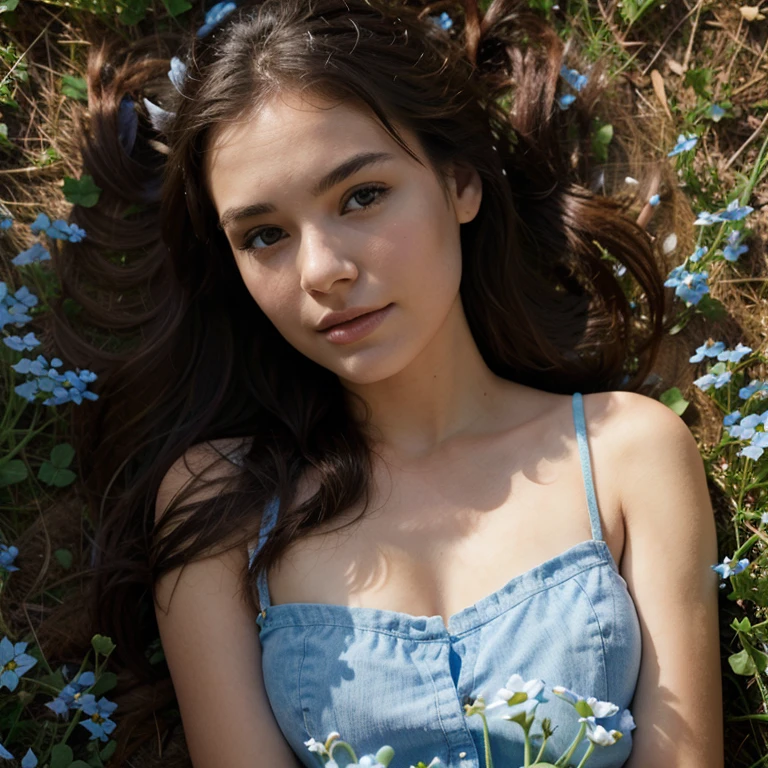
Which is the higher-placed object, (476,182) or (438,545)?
(476,182)

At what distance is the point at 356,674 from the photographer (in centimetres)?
253

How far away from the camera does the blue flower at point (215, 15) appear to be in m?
2.87

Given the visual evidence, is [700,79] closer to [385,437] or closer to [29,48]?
[385,437]

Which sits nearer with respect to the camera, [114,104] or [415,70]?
[415,70]

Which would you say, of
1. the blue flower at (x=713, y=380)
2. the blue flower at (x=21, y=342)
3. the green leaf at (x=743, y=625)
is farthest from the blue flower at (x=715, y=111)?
the blue flower at (x=21, y=342)

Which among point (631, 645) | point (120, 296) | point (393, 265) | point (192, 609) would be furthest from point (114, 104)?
point (631, 645)

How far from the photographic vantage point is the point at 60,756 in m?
2.83

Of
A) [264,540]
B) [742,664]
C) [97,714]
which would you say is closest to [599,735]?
[742,664]

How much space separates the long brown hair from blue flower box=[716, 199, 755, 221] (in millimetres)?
231

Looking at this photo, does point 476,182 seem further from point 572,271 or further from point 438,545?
point 438,545

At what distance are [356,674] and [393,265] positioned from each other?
3.05ft

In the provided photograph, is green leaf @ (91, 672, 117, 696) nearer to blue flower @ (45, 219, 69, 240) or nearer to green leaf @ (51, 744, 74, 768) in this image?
green leaf @ (51, 744, 74, 768)

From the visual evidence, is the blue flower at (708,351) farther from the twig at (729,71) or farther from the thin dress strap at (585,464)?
the twig at (729,71)

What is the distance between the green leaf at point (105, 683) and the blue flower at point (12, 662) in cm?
22
